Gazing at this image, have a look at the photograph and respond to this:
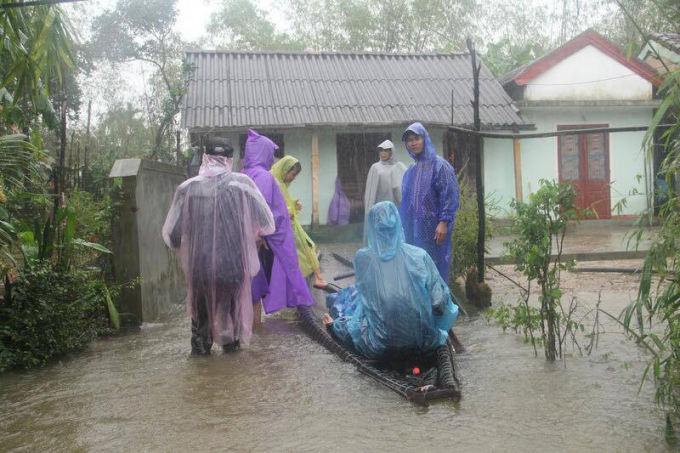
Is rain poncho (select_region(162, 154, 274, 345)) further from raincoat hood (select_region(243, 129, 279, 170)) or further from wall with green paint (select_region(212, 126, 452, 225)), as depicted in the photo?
wall with green paint (select_region(212, 126, 452, 225))

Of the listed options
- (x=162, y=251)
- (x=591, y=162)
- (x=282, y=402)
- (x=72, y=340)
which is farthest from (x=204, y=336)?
(x=591, y=162)

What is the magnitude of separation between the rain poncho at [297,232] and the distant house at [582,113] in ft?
29.4

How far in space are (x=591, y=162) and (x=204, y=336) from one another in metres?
12.7

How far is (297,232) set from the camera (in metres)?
7.36

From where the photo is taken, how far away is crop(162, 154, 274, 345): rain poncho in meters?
5.27

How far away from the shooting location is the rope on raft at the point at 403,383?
402 centimetres

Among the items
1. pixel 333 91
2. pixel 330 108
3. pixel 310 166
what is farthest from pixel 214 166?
pixel 333 91

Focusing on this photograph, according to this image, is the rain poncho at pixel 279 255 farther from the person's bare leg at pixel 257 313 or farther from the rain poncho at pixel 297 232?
the rain poncho at pixel 297 232

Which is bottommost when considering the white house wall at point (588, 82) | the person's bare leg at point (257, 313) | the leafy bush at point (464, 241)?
the person's bare leg at point (257, 313)

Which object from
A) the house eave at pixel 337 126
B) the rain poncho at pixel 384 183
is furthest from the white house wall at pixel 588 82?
the rain poncho at pixel 384 183

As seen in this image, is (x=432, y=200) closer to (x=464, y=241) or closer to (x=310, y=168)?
(x=464, y=241)

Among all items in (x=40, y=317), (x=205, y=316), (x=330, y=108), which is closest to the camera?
(x=40, y=317)

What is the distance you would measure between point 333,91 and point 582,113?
579 cm

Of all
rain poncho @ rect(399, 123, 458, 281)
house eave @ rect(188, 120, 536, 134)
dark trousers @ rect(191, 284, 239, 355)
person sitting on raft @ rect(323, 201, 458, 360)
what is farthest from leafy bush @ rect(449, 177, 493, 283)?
house eave @ rect(188, 120, 536, 134)
